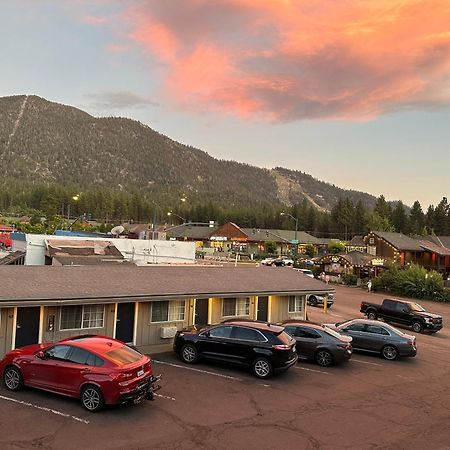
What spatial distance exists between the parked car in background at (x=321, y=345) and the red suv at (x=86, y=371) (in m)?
7.47

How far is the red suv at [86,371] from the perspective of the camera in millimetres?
11820

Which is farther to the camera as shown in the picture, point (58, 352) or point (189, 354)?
point (189, 354)

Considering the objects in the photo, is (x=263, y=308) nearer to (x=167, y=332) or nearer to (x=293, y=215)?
(x=167, y=332)

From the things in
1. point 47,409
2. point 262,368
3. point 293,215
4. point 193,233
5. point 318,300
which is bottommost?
point 318,300

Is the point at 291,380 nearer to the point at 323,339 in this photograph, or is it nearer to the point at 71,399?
the point at 323,339

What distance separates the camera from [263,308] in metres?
22.8

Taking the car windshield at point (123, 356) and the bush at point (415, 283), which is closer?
the car windshield at point (123, 356)

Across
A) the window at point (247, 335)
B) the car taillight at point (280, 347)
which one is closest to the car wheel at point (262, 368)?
the car taillight at point (280, 347)

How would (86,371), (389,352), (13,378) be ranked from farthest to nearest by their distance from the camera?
(389,352)
(13,378)
(86,371)

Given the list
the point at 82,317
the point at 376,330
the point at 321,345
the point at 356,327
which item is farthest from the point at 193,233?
the point at 82,317

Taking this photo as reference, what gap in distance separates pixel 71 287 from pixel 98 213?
569 ft

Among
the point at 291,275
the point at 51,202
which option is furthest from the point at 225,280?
the point at 51,202

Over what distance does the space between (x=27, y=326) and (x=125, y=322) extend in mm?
3584

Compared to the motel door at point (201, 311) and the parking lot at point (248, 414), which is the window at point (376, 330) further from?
the motel door at point (201, 311)
